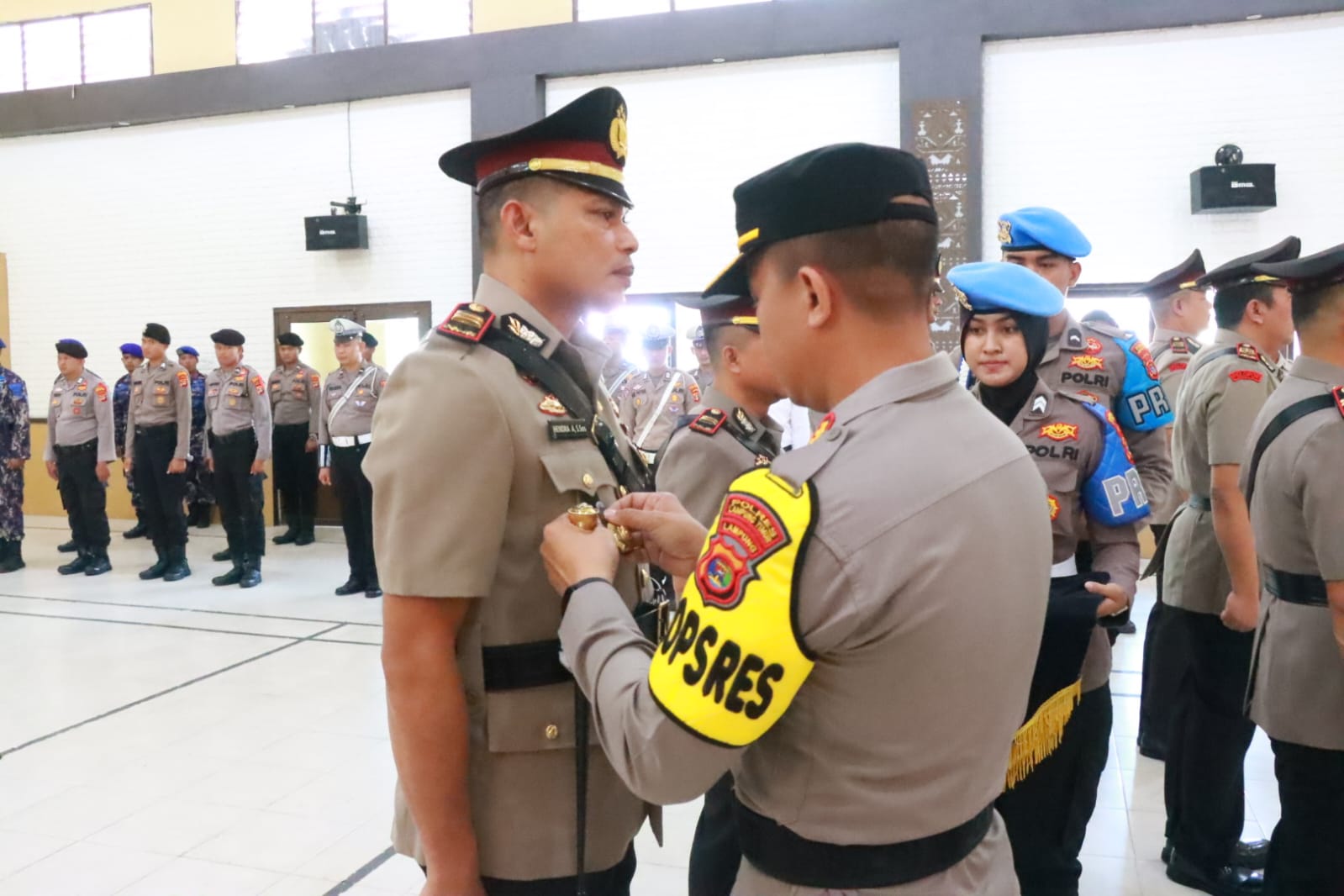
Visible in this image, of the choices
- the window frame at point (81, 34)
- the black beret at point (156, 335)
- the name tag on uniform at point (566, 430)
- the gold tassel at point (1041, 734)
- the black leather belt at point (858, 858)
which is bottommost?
the gold tassel at point (1041, 734)

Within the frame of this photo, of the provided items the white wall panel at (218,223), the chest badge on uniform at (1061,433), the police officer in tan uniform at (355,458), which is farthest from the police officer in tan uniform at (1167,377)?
the white wall panel at (218,223)

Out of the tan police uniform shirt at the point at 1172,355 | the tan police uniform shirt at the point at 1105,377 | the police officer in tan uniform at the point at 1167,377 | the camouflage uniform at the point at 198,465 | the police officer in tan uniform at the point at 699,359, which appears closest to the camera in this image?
the tan police uniform shirt at the point at 1105,377

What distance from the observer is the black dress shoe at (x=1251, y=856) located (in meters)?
2.53

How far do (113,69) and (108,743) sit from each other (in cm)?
850

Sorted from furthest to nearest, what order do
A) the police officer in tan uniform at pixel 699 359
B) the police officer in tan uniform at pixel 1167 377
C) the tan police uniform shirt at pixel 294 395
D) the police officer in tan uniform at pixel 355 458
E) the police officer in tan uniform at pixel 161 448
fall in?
Answer: the tan police uniform shirt at pixel 294 395 < the police officer in tan uniform at pixel 699 359 < the police officer in tan uniform at pixel 161 448 < the police officer in tan uniform at pixel 355 458 < the police officer in tan uniform at pixel 1167 377

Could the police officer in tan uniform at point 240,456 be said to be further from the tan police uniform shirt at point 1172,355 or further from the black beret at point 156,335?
the tan police uniform shirt at point 1172,355

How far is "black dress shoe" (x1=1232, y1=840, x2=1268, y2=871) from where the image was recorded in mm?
2533

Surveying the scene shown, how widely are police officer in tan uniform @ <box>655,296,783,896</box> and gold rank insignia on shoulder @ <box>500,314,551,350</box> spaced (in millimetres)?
689

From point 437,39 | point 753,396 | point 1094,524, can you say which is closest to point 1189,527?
point 1094,524

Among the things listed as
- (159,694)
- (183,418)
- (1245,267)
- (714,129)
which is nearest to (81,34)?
(183,418)

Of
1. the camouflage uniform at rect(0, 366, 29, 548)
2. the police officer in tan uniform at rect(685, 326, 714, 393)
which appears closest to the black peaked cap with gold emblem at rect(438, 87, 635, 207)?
the police officer in tan uniform at rect(685, 326, 714, 393)

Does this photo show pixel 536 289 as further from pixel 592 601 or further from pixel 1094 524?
pixel 1094 524

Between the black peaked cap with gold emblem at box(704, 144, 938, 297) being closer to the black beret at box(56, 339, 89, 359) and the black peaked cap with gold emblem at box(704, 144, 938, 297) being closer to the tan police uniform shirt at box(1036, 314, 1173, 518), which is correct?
the tan police uniform shirt at box(1036, 314, 1173, 518)

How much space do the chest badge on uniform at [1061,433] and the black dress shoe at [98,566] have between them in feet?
23.5
